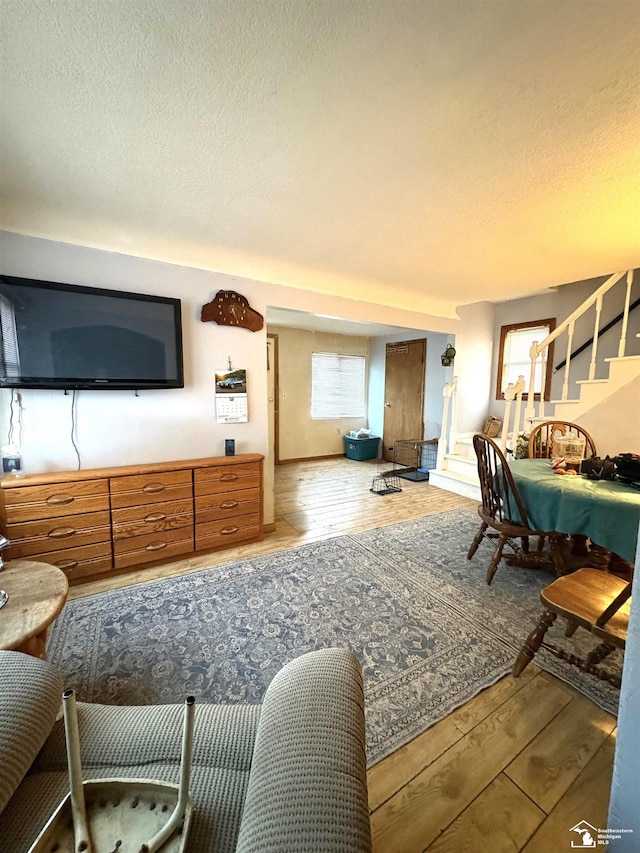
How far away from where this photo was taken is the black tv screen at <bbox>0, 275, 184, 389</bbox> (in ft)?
6.50

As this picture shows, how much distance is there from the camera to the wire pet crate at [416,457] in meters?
5.00

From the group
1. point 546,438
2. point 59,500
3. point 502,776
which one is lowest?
point 502,776

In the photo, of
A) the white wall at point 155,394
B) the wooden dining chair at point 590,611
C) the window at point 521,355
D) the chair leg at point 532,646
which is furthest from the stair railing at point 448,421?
the chair leg at point 532,646

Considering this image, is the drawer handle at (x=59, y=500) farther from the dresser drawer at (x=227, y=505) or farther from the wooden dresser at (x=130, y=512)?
the dresser drawer at (x=227, y=505)

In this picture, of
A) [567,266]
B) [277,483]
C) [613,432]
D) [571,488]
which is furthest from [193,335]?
[613,432]

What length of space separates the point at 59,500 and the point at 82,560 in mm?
434

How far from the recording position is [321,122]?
128 cm

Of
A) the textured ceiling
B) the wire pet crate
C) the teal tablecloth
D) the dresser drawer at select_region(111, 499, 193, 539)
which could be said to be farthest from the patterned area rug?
the wire pet crate

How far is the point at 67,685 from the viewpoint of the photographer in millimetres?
1416

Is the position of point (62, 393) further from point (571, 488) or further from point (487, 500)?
point (571, 488)

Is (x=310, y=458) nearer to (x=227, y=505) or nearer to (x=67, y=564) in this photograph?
(x=227, y=505)

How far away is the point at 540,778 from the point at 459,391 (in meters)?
3.90

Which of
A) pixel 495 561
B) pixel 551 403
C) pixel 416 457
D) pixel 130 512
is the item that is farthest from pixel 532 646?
pixel 416 457

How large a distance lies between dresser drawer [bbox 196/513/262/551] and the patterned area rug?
0.28 meters
